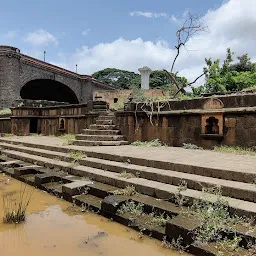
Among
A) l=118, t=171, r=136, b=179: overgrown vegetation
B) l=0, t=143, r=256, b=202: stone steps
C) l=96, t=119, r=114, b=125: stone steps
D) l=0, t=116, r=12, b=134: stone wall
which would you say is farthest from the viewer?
l=0, t=116, r=12, b=134: stone wall

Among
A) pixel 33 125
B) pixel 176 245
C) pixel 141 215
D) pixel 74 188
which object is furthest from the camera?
pixel 33 125

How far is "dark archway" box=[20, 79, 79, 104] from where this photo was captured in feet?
98.2

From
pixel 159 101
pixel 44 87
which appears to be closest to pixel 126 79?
pixel 44 87

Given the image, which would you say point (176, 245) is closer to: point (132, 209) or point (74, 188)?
point (132, 209)

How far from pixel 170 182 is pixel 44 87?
30.0m

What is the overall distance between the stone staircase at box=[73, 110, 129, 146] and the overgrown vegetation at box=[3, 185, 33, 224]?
3.09 m

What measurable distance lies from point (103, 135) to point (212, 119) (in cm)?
361

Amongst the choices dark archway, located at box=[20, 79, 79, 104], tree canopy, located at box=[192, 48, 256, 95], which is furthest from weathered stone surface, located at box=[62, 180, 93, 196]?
dark archway, located at box=[20, 79, 79, 104]

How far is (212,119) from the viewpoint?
7.11 m

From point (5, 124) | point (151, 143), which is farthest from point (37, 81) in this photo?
point (151, 143)

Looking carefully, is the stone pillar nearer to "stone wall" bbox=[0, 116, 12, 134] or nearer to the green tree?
"stone wall" bbox=[0, 116, 12, 134]

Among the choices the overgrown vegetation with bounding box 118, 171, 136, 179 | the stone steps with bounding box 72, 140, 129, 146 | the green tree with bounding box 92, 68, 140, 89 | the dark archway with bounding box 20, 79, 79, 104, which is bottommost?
the overgrown vegetation with bounding box 118, 171, 136, 179

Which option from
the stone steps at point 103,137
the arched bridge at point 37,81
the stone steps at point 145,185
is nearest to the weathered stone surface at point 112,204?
the stone steps at point 145,185

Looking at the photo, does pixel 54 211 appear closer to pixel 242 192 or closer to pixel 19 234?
pixel 19 234
